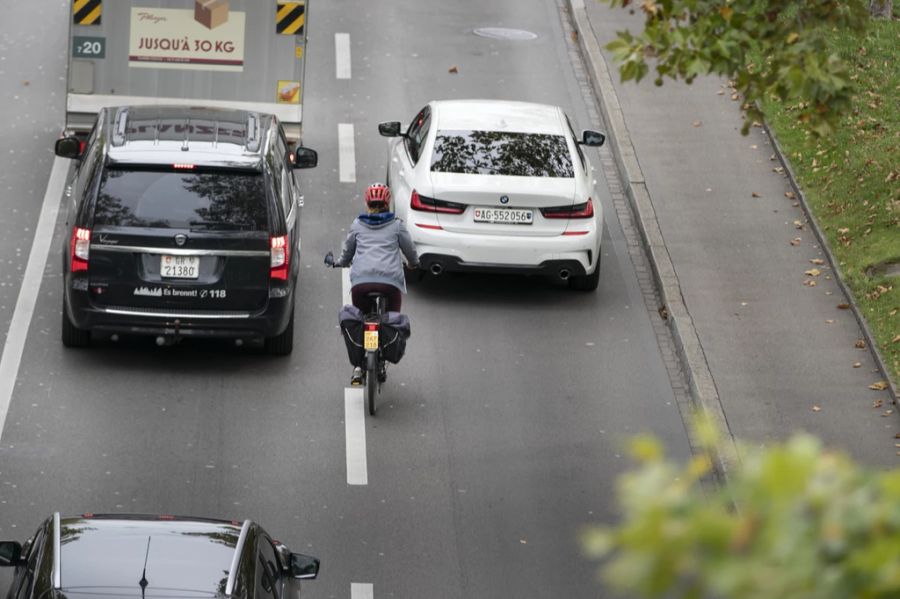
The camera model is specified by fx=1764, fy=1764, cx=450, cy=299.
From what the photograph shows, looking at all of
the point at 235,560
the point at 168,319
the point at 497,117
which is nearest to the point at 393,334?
the point at 168,319

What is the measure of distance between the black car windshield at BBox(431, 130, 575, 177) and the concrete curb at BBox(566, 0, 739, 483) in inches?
59.1

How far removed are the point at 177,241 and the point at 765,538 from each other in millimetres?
10822

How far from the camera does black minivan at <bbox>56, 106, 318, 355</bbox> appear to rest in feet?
43.0

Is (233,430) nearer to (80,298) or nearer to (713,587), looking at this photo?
(80,298)

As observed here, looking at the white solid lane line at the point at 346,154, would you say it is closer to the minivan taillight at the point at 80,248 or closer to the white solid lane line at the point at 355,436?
the white solid lane line at the point at 355,436

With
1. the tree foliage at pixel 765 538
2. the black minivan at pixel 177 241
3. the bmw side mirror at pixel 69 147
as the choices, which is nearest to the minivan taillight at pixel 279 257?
the black minivan at pixel 177 241

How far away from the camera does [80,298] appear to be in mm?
13312

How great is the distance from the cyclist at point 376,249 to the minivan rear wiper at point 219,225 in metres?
0.73

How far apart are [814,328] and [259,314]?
500cm

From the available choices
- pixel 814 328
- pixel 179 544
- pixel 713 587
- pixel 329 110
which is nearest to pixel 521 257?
pixel 814 328

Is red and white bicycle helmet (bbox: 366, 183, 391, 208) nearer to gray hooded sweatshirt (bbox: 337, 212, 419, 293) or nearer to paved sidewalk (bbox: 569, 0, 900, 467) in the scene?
gray hooded sweatshirt (bbox: 337, 212, 419, 293)

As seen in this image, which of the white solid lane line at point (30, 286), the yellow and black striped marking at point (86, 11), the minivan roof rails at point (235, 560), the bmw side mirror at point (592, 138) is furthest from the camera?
the yellow and black striped marking at point (86, 11)

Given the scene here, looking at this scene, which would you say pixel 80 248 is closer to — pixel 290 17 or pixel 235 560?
pixel 290 17

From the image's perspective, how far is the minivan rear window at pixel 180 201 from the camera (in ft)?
43.0
